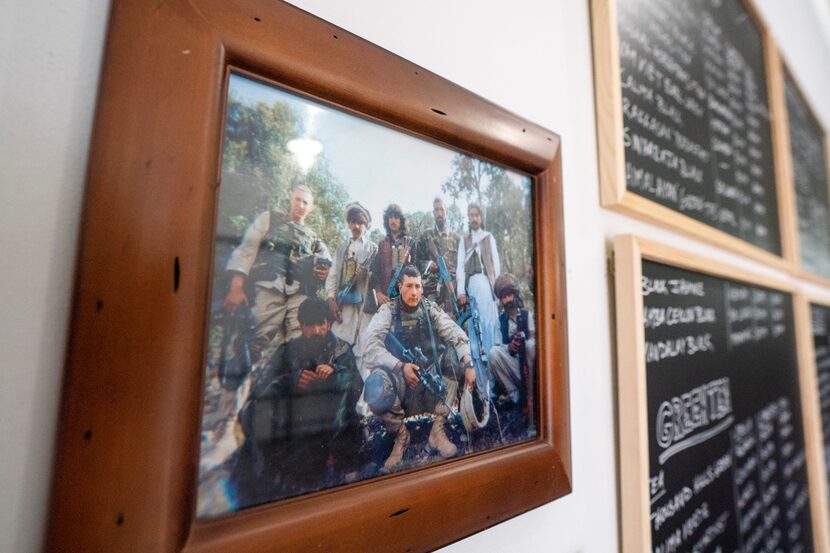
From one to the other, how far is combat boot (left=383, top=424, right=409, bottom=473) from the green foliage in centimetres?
17


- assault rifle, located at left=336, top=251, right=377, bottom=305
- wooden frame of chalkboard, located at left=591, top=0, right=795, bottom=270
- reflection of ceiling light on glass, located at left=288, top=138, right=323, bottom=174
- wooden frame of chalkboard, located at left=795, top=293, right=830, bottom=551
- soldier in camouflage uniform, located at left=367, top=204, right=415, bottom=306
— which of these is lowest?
wooden frame of chalkboard, located at left=795, top=293, right=830, bottom=551

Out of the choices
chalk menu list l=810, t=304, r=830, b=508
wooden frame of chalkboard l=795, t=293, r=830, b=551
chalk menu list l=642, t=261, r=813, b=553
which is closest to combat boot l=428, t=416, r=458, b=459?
chalk menu list l=642, t=261, r=813, b=553

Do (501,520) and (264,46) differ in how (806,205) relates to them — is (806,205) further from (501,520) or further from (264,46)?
(264,46)

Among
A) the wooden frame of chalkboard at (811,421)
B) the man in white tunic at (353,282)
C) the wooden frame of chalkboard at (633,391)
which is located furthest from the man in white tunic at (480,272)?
the wooden frame of chalkboard at (811,421)

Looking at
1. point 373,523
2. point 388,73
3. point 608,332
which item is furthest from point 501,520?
point 388,73

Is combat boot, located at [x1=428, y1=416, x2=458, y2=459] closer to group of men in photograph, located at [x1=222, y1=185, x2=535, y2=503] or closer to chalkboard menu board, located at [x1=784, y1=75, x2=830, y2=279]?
group of men in photograph, located at [x1=222, y1=185, x2=535, y2=503]

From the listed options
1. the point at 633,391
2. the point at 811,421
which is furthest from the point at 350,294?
the point at 811,421

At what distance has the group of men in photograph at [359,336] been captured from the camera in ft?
0.85

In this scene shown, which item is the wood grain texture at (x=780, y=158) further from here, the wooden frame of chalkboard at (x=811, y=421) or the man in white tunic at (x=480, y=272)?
the man in white tunic at (x=480, y=272)

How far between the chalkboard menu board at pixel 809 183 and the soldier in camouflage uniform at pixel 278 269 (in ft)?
5.38

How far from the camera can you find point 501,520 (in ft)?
1.19

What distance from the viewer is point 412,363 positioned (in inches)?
13.3

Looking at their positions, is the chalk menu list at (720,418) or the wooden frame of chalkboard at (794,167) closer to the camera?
the chalk menu list at (720,418)

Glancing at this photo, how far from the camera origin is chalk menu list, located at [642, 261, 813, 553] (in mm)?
559
